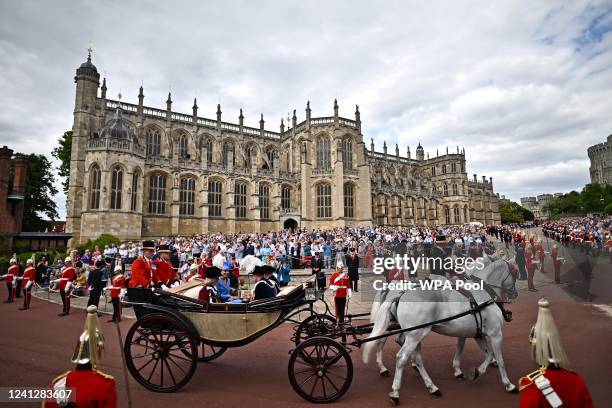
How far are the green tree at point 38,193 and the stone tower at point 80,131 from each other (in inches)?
302

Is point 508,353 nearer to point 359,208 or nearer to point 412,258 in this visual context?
point 412,258

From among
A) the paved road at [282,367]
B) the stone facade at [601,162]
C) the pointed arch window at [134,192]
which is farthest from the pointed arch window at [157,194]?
the stone facade at [601,162]

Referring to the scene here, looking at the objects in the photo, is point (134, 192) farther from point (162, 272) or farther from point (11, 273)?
point (162, 272)

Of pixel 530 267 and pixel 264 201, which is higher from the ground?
pixel 264 201

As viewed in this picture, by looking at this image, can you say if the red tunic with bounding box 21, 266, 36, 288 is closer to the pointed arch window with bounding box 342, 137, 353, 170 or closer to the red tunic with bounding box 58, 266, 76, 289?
the red tunic with bounding box 58, 266, 76, 289

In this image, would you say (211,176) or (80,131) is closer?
(80,131)

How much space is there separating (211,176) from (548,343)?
34308mm

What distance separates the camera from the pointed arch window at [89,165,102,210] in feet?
88.3

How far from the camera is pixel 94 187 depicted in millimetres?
27047

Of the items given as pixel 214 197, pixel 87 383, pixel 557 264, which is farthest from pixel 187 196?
pixel 87 383

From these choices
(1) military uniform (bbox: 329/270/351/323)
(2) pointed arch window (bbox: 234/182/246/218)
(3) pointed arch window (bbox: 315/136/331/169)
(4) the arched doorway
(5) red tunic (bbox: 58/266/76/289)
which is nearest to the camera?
(1) military uniform (bbox: 329/270/351/323)

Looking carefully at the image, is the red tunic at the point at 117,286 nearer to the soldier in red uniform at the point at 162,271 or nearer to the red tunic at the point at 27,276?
the soldier in red uniform at the point at 162,271

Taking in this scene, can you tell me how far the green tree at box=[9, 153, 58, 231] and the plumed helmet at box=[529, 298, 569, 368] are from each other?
4190cm

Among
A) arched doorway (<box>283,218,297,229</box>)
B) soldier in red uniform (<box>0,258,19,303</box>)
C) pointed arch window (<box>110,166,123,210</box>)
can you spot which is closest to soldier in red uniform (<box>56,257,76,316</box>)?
soldier in red uniform (<box>0,258,19,303</box>)
